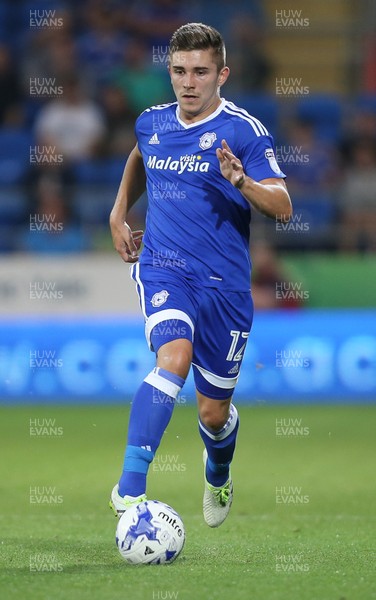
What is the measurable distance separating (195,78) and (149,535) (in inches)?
91.3

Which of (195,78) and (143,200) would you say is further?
(143,200)

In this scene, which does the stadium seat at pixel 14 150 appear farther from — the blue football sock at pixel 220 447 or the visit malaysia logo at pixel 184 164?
the visit malaysia logo at pixel 184 164

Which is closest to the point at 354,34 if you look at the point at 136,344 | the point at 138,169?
the point at 136,344

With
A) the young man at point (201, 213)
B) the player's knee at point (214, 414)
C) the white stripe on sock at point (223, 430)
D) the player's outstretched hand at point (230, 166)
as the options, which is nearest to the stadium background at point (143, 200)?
the white stripe on sock at point (223, 430)

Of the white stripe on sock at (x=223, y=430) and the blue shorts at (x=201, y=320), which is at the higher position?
the blue shorts at (x=201, y=320)

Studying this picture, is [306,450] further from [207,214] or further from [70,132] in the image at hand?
[70,132]

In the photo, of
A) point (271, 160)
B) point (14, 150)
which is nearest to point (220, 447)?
point (271, 160)

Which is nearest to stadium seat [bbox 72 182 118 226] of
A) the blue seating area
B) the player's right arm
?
the blue seating area

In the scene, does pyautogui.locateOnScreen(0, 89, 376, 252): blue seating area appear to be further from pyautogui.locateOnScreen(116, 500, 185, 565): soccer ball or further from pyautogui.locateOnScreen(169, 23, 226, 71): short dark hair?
pyautogui.locateOnScreen(116, 500, 185, 565): soccer ball

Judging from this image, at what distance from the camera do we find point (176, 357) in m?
5.77

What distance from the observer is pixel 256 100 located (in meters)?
16.3

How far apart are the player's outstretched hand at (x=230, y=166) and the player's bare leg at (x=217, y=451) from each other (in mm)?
1411

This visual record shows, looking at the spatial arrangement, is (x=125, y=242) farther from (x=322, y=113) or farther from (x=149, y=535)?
(x=322, y=113)

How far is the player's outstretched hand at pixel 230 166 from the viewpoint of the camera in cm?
574
